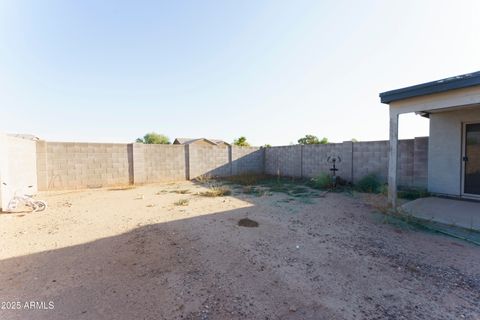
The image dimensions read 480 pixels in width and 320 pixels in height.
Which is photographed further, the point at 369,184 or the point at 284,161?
the point at 284,161

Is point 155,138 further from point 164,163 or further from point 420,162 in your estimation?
point 420,162

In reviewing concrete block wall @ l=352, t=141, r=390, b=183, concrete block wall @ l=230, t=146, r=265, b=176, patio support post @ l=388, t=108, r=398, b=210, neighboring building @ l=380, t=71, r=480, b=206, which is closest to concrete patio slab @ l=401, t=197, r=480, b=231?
patio support post @ l=388, t=108, r=398, b=210

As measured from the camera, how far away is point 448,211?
4.33m

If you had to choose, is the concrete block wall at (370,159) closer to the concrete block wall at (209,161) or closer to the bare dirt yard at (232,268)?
the bare dirt yard at (232,268)

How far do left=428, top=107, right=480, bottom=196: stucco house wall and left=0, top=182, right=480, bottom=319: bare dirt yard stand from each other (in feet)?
9.38

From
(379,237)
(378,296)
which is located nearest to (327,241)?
(379,237)

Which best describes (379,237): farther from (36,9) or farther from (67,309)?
(36,9)

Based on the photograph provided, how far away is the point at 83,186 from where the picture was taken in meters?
7.77

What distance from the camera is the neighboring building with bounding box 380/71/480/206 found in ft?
12.5

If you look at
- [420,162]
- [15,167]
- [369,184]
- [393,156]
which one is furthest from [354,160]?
[15,167]

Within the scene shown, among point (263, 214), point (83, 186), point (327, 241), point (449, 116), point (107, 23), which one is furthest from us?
point (83, 186)

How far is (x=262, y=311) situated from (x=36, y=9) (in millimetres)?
7794

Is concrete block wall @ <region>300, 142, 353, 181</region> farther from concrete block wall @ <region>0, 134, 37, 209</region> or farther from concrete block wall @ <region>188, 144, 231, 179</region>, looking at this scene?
concrete block wall @ <region>0, 134, 37, 209</region>

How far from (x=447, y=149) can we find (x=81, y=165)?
448 inches
